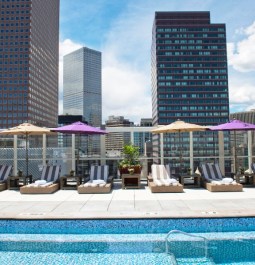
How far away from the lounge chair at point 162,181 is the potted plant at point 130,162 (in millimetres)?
510

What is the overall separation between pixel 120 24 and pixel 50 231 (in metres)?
15.4

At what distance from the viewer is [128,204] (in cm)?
693

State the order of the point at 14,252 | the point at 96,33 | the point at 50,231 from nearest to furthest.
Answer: the point at 14,252, the point at 50,231, the point at 96,33

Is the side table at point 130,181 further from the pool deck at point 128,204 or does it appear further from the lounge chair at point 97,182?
the lounge chair at point 97,182

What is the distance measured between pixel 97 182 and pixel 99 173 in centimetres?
73

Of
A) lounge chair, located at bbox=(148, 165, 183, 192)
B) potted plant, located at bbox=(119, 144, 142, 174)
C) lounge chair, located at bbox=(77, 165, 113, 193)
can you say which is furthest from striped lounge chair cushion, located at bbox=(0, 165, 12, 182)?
lounge chair, located at bbox=(148, 165, 183, 192)

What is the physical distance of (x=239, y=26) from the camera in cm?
1673

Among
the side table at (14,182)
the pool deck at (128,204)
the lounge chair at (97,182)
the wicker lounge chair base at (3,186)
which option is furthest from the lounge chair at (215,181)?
the wicker lounge chair base at (3,186)

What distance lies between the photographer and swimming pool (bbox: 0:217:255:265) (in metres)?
4.46

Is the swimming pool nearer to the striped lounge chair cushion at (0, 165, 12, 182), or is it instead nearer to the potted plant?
the potted plant

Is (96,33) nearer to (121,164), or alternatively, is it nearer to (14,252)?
(121,164)

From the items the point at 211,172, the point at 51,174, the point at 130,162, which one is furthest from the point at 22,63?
the point at 211,172

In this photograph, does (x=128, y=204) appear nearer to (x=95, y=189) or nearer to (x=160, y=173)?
(x=95, y=189)

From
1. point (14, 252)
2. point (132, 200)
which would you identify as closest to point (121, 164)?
point (132, 200)
